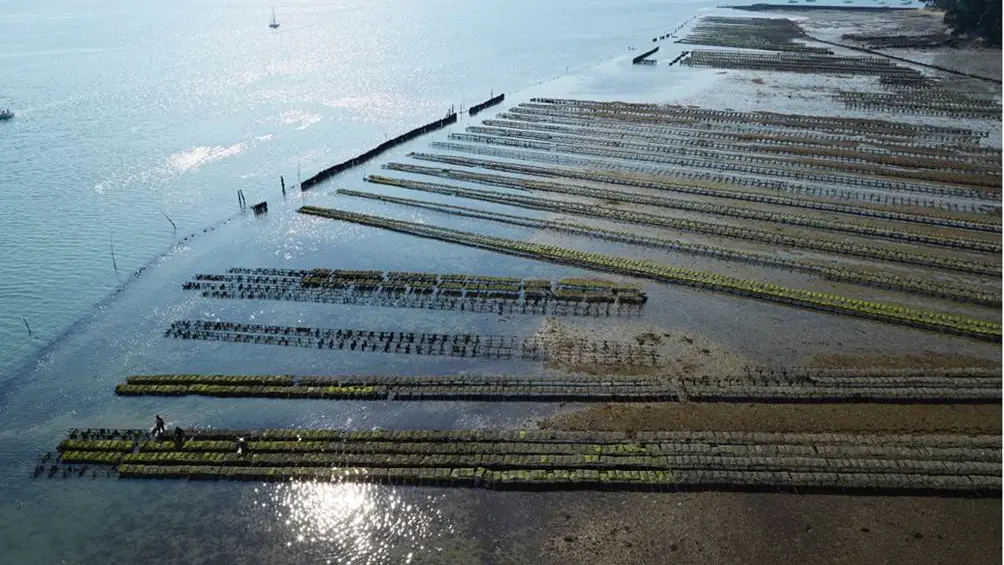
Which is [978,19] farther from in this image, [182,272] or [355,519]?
[355,519]

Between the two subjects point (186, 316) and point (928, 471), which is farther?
point (186, 316)

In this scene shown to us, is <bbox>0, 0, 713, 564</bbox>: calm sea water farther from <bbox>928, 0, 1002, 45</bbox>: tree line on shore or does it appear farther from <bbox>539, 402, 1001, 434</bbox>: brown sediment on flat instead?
<bbox>928, 0, 1002, 45</bbox>: tree line on shore

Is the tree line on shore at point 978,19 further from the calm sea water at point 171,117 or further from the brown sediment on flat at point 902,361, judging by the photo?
the brown sediment on flat at point 902,361

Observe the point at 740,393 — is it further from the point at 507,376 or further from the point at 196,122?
the point at 196,122

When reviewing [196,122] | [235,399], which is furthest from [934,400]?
[196,122]

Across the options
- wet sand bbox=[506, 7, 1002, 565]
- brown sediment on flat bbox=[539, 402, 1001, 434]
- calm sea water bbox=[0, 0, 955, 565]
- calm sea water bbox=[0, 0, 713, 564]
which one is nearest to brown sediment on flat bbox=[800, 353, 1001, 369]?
wet sand bbox=[506, 7, 1002, 565]

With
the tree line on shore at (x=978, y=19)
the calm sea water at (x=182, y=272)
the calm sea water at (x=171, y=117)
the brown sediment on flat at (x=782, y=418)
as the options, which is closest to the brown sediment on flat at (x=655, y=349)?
the calm sea water at (x=182, y=272)
